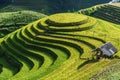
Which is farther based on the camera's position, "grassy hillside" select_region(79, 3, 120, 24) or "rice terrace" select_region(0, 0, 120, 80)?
"grassy hillside" select_region(79, 3, 120, 24)

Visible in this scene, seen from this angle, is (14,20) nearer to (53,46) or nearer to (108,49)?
(53,46)

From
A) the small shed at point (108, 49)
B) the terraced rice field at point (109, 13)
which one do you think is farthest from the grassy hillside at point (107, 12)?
the small shed at point (108, 49)

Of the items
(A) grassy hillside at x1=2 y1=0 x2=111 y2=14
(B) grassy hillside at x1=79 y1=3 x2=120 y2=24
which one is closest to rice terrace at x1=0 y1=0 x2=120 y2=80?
(B) grassy hillside at x1=79 y1=3 x2=120 y2=24

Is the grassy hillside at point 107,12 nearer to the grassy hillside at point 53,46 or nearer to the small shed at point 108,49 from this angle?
the grassy hillside at point 53,46

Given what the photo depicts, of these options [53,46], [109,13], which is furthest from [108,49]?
[109,13]

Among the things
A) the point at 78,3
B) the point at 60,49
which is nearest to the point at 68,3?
the point at 78,3

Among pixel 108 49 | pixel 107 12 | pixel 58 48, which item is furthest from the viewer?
pixel 107 12

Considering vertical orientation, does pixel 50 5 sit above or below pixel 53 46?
below

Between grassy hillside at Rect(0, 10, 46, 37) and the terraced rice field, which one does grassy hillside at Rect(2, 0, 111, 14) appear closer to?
grassy hillside at Rect(0, 10, 46, 37)

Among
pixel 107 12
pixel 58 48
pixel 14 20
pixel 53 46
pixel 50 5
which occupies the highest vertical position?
pixel 53 46

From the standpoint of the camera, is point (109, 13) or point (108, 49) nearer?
point (108, 49)
